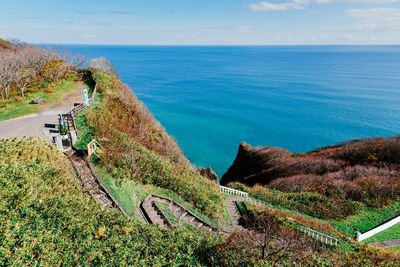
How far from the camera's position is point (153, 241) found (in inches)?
406

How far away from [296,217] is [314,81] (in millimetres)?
107703

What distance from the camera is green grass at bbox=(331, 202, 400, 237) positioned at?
695 inches

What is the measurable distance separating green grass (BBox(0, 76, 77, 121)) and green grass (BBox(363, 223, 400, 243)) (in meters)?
35.5

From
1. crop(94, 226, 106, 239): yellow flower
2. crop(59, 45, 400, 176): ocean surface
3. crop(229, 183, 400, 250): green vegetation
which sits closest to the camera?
crop(94, 226, 106, 239): yellow flower

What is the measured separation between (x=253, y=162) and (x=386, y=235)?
21.0 metres

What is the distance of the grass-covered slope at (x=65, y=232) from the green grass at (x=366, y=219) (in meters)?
12.1

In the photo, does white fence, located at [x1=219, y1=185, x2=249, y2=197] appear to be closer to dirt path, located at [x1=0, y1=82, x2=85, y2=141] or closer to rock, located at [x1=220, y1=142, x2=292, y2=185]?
rock, located at [x1=220, y1=142, x2=292, y2=185]

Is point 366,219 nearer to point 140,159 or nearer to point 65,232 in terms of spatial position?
point 140,159

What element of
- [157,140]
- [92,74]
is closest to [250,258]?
[157,140]

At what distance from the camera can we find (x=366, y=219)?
18.8m

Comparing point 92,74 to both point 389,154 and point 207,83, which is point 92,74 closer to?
point 389,154

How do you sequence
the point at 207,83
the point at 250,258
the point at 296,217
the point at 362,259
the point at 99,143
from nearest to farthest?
the point at 250,258 → the point at 362,259 → the point at 296,217 → the point at 99,143 → the point at 207,83

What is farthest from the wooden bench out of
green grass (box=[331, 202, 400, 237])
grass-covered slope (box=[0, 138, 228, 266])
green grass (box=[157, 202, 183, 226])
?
green grass (box=[331, 202, 400, 237])

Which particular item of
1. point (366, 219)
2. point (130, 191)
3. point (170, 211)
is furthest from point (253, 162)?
point (130, 191)
